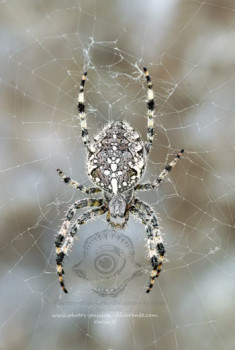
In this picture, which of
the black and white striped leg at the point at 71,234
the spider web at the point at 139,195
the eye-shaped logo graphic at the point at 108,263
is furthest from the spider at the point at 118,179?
the spider web at the point at 139,195

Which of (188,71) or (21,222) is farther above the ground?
(188,71)

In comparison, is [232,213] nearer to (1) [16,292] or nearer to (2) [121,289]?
(2) [121,289]

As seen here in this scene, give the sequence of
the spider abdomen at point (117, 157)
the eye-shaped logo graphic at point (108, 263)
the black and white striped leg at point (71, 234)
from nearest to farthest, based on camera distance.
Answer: the spider abdomen at point (117, 157) → the black and white striped leg at point (71, 234) → the eye-shaped logo graphic at point (108, 263)

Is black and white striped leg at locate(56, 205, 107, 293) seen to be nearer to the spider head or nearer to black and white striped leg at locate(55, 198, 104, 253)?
black and white striped leg at locate(55, 198, 104, 253)

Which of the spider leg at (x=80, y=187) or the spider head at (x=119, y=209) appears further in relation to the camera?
the spider head at (x=119, y=209)

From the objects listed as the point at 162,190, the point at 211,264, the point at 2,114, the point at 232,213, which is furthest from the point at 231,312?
the point at 2,114

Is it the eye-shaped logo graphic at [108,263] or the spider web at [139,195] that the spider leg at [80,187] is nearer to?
the eye-shaped logo graphic at [108,263]
